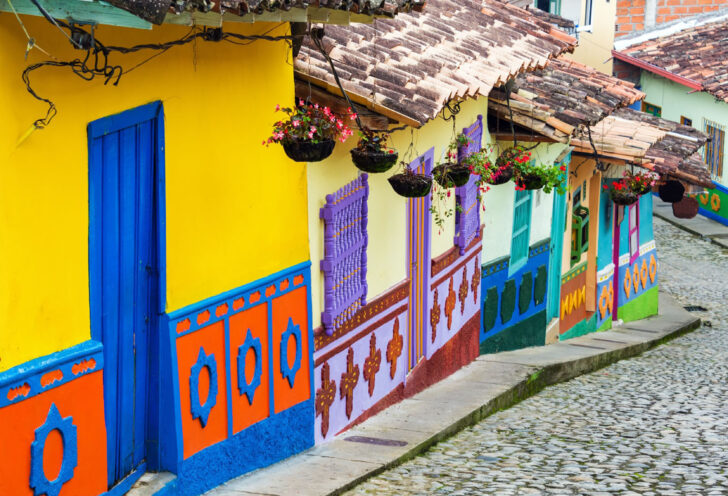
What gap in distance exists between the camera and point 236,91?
23.5 ft

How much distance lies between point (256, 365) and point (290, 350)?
0.45 m

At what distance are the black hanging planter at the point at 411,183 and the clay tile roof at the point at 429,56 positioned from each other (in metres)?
0.53

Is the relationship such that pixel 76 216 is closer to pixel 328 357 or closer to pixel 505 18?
pixel 328 357

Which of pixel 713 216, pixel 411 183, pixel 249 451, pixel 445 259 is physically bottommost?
pixel 713 216

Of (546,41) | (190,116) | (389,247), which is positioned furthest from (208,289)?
(546,41)

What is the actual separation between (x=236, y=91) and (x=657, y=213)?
21.8 meters

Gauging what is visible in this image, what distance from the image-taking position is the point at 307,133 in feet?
23.3

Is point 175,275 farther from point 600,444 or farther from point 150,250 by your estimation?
point 600,444

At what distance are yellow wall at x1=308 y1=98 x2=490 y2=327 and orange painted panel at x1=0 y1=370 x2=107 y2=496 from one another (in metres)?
2.56

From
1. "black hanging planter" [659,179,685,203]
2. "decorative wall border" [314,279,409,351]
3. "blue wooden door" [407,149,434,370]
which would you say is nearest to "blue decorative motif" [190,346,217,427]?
"decorative wall border" [314,279,409,351]

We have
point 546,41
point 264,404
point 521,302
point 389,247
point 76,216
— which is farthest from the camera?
point 521,302

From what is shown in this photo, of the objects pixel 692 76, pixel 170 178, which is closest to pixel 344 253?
pixel 170 178

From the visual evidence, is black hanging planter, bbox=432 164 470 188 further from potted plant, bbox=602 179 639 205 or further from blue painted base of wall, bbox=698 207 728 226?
blue painted base of wall, bbox=698 207 728 226

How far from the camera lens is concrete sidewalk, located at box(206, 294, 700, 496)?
7559mm
